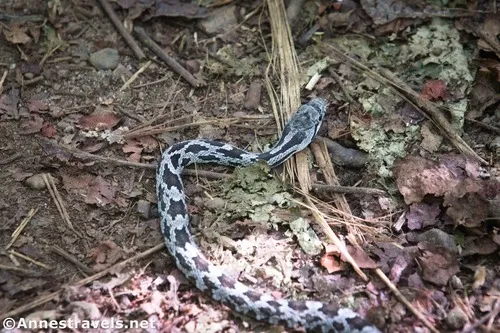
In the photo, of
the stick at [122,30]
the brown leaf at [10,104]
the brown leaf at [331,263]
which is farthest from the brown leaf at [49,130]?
the brown leaf at [331,263]

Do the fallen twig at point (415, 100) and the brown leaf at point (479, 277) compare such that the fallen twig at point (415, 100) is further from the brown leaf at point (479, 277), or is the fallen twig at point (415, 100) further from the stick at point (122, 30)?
the stick at point (122, 30)

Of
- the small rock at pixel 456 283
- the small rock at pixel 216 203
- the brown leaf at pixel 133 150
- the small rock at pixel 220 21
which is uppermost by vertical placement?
the small rock at pixel 220 21

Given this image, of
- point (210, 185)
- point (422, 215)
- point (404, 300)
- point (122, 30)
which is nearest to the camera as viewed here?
point (404, 300)

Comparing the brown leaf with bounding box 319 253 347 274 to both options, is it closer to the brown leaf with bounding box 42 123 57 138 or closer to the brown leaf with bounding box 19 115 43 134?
the brown leaf with bounding box 42 123 57 138

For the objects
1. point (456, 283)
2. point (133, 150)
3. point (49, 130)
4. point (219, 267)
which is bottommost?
point (219, 267)

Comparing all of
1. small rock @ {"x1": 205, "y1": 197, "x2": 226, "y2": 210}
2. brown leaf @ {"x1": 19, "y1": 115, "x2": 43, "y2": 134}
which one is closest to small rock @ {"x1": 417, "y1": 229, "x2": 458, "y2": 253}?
small rock @ {"x1": 205, "y1": 197, "x2": 226, "y2": 210}

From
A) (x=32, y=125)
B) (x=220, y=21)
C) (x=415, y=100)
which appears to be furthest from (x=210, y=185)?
(x=415, y=100)

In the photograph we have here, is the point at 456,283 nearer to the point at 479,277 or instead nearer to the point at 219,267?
the point at 479,277

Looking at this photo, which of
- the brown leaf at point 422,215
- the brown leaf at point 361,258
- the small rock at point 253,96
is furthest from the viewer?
the small rock at point 253,96
